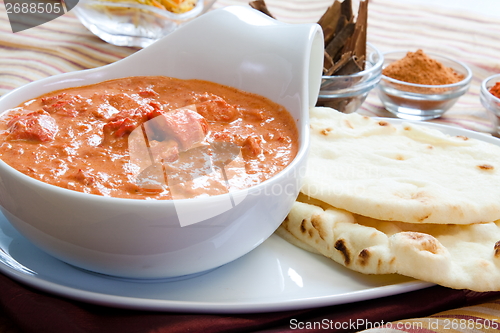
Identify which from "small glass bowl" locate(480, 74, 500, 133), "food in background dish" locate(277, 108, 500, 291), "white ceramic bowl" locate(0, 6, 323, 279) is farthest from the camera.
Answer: "small glass bowl" locate(480, 74, 500, 133)

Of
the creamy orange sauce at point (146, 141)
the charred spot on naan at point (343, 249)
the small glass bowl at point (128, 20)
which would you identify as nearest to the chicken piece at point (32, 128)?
the creamy orange sauce at point (146, 141)

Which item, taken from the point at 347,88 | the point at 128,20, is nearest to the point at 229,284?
the point at 347,88

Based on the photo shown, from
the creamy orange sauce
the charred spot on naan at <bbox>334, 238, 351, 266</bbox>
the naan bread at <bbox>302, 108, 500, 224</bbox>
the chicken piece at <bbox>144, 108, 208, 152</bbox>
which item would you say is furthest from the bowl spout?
the charred spot on naan at <bbox>334, 238, 351, 266</bbox>

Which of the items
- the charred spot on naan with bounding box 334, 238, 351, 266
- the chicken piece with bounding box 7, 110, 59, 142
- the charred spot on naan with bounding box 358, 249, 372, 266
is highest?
the chicken piece with bounding box 7, 110, 59, 142

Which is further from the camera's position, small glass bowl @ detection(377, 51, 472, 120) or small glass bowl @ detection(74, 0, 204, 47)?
small glass bowl @ detection(74, 0, 204, 47)

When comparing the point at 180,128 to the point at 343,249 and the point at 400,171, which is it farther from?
the point at 400,171

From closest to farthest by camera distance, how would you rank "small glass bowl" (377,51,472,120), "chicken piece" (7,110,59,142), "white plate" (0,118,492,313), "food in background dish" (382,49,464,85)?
"white plate" (0,118,492,313)
"chicken piece" (7,110,59,142)
"small glass bowl" (377,51,472,120)
"food in background dish" (382,49,464,85)

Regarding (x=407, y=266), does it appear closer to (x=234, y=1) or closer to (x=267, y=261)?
Answer: (x=267, y=261)

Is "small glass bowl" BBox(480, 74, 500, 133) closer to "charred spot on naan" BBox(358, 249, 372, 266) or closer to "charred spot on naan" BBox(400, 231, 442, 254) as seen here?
"charred spot on naan" BBox(400, 231, 442, 254)
